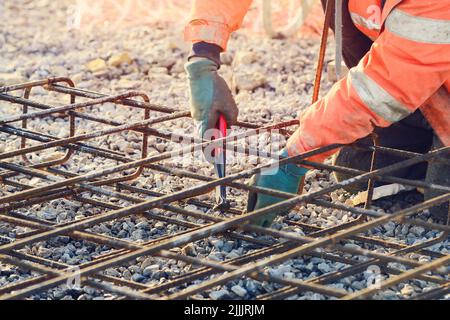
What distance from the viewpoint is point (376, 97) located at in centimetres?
385

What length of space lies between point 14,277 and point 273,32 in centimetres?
419

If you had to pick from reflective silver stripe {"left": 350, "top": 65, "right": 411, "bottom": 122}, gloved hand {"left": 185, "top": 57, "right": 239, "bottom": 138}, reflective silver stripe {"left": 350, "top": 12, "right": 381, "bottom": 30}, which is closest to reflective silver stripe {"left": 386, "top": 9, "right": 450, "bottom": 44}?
reflective silver stripe {"left": 350, "top": 65, "right": 411, "bottom": 122}

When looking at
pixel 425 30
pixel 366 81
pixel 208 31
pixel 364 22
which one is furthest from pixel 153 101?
pixel 425 30

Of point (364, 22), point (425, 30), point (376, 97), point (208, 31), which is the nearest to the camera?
point (425, 30)

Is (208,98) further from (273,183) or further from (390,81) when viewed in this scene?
(390,81)

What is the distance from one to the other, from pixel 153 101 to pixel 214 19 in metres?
1.84

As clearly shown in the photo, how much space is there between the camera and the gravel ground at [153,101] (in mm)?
3906

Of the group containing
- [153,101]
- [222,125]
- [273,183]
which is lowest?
[273,183]

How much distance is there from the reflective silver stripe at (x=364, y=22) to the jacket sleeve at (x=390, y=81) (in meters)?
0.37

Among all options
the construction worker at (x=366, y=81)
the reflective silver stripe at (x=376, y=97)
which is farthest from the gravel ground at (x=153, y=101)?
the reflective silver stripe at (x=376, y=97)

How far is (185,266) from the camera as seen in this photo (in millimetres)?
3947

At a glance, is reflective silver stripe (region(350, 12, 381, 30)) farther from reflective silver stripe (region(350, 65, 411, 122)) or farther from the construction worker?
reflective silver stripe (region(350, 65, 411, 122))
